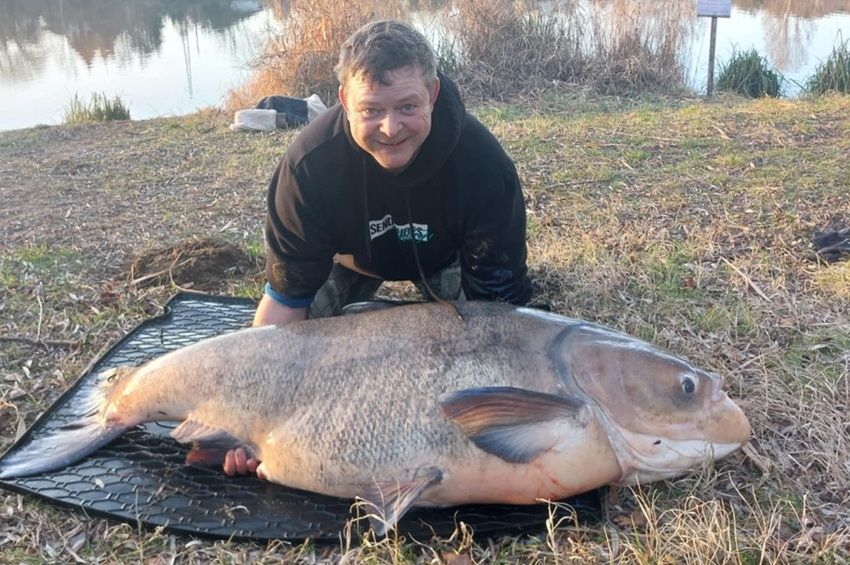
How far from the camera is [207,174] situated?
22.0 ft

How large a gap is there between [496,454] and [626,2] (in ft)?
31.4

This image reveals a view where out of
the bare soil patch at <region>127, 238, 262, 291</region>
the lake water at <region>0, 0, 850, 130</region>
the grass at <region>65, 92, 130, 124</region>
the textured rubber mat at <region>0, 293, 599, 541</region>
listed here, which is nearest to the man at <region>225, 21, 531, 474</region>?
the textured rubber mat at <region>0, 293, 599, 541</region>

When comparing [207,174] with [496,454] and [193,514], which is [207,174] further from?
[496,454]

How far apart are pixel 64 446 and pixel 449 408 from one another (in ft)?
4.72

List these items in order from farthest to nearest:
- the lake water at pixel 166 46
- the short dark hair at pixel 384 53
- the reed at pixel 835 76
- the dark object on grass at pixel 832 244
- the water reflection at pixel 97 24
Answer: the water reflection at pixel 97 24 < the lake water at pixel 166 46 < the reed at pixel 835 76 < the dark object on grass at pixel 832 244 < the short dark hair at pixel 384 53

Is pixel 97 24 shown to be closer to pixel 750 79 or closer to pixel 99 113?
pixel 99 113

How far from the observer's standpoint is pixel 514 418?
2154 mm

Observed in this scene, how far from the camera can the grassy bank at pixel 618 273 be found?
2.28 metres

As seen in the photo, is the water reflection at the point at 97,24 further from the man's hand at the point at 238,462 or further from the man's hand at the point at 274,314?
the man's hand at the point at 238,462

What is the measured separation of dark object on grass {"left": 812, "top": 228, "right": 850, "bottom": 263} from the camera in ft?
13.1

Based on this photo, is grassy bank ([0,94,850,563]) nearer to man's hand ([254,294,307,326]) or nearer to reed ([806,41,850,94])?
man's hand ([254,294,307,326])

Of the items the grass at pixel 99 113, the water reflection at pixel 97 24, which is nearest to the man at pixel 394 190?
the grass at pixel 99 113

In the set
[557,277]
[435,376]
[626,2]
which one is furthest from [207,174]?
[626,2]

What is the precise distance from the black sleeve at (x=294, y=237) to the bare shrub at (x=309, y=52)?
706 cm
